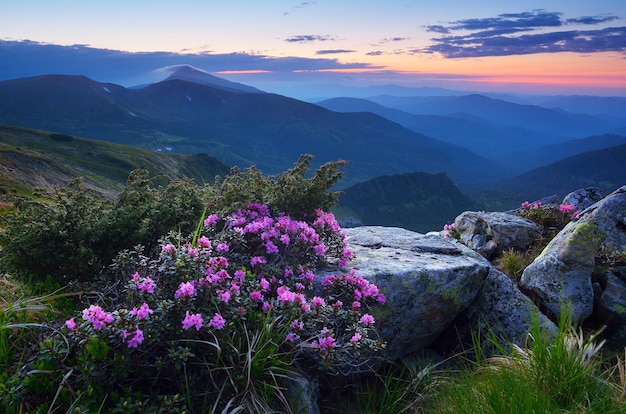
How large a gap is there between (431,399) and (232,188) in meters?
4.95

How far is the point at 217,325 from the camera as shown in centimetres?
478

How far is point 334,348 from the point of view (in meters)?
5.48

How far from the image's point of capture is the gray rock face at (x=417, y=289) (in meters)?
7.30

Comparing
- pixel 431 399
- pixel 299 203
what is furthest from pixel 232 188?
pixel 431 399

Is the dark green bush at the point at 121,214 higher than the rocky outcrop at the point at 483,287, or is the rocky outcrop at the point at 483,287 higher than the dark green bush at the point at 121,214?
the dark green bush at the point at 121,214

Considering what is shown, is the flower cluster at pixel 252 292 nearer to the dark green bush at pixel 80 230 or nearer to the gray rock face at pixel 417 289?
the gray rock face at pixel 417 289

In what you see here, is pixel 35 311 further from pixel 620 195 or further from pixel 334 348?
pixel 620 195

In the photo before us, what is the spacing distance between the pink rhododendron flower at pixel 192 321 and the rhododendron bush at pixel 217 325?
0.01 meters

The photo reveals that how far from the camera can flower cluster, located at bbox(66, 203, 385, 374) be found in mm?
4785

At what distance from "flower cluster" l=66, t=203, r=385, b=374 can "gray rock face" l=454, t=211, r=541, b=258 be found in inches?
224

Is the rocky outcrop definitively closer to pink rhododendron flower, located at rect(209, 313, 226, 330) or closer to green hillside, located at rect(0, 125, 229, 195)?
pink rhododendron flower, located at rect(209, 313, 226, 330)

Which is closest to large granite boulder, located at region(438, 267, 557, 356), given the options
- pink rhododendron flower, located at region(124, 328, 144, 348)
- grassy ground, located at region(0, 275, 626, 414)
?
grassy ground, located at region(0, 275, 626, 414)

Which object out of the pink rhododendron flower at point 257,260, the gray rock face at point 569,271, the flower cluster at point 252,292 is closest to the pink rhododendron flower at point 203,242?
the flower cluster at point 252,292

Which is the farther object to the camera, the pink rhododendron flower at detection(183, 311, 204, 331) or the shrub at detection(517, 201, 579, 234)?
the shrub at detection(517, 201, 579, 234)
